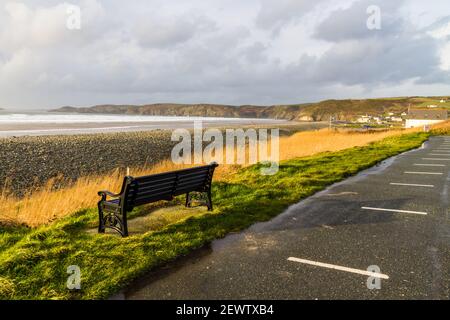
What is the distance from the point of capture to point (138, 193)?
6.21m

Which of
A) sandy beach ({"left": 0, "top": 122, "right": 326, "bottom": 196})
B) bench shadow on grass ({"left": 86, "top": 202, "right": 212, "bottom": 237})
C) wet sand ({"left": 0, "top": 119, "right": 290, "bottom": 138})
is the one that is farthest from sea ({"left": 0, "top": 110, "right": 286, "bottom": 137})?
bench shadow on grass ({"left": 86, "top": 202, "right": 212, "bottom": 237})

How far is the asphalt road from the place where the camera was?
432 cm

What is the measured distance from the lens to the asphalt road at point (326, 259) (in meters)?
4.32

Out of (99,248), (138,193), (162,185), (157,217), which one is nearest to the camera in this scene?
(99,248)

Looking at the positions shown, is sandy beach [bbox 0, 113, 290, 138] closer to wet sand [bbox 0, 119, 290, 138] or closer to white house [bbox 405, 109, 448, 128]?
wet sand [bbox 0, 119, 290, 138]

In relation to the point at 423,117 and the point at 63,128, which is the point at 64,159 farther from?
the point at 423,117

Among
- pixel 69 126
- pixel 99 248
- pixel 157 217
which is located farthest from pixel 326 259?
pixel 69 126

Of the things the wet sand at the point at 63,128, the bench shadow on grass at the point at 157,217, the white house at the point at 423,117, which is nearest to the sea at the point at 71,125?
the wet sand at the point at 63,128

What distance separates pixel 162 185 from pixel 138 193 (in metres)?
0.62

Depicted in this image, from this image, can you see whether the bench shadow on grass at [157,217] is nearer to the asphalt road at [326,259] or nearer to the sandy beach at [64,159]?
the asphalt road at [326,259]

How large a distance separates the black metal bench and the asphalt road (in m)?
1.55

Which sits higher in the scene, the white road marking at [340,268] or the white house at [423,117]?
the white house at [423,117]

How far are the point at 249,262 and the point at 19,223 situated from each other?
557 cm
